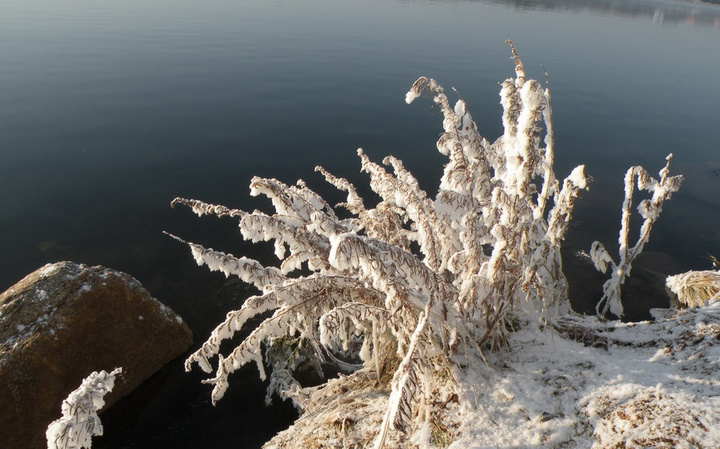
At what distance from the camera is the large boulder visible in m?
4.03

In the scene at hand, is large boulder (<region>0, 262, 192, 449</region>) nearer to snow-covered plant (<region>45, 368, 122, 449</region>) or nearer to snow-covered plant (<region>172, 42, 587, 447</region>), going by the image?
snow-covered plant (<region>172, 42, 587, 447</region>)

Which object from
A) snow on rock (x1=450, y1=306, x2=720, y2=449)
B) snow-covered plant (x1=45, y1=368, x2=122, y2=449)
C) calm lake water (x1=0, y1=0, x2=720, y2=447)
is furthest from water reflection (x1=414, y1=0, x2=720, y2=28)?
snow-covered plant (x1=45, y1=368, x2=122, y2=449)

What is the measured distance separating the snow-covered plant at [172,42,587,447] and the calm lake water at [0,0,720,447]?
79.7 inches

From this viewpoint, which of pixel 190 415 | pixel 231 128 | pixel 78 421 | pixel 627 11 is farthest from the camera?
pixel 627 11

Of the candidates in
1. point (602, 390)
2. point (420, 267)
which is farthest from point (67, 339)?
point (602, 390)

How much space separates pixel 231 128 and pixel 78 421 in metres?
11.9

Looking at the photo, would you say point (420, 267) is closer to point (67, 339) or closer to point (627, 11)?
point (67, 339)

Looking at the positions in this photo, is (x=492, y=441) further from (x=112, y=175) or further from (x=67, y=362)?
(x=112, y=175)

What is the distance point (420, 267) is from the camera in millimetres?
2945

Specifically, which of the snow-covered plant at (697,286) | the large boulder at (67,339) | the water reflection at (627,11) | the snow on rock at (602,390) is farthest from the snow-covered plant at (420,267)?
the water reflection at (627,11)

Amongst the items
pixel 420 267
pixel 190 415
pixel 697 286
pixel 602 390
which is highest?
pixel 420 267

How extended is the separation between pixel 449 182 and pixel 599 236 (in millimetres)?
6726

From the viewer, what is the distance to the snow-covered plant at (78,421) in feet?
6.84

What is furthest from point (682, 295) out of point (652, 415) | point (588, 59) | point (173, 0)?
point (173, 0)
